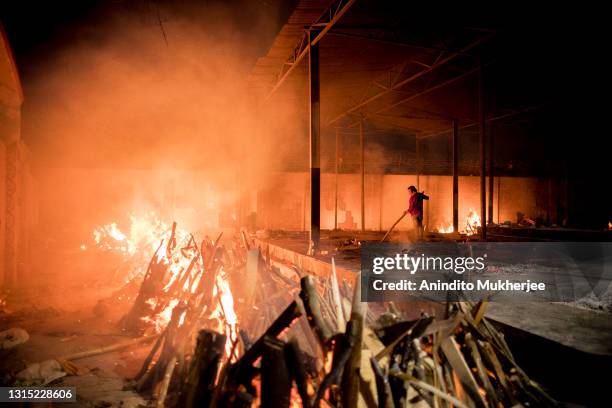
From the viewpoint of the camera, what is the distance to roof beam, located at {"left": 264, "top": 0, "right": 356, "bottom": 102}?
7.73 meters

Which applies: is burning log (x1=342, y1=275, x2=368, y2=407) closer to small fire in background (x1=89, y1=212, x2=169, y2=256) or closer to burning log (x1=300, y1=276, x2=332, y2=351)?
burning log (x1=300, y1=276, x2=332, y2=351)

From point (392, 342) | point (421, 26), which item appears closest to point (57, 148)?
point (421, 26)

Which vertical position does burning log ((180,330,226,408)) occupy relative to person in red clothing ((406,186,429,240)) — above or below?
below

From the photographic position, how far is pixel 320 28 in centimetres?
879

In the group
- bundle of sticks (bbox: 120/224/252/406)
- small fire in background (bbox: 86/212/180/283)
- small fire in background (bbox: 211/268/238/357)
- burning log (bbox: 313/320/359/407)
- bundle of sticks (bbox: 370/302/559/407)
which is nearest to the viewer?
burning log (bbox: 313/320/359/407)

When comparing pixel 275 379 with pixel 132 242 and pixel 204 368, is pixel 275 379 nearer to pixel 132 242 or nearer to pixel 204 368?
pixel 204 368

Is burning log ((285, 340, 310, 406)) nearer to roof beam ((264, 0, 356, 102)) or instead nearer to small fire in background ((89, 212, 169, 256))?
roof beam ((264, 0, 356, 102))

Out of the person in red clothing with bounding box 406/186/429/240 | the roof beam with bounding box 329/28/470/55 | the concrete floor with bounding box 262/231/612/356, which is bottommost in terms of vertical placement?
the concrete floor with bounding box 262/231/612/356

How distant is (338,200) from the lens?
1920 cm

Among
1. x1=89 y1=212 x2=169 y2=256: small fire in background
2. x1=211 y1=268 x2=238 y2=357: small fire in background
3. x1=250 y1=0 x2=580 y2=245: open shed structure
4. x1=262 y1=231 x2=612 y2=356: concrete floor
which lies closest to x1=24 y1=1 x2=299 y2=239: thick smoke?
x1=89 y1=212 x2=169 y2=256: small fire in background

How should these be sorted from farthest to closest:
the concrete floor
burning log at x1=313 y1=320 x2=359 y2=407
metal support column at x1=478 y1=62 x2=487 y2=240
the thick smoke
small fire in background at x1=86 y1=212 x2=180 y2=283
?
the thick smoke → small fire in background at x1=86 y1=212 x2=180 y2=283 → metal support column at x1=478 y1=62 x2=487 y2=240 → the concrete floor → burning log at x1=313 y1=320 x2=359 y2=407

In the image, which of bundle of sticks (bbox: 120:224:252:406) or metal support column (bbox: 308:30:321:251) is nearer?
bundle of sticks (bbox: 120:224:252:406)

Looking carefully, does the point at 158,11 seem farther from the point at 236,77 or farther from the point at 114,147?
the point at 114,147

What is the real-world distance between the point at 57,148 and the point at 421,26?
17.3 m
